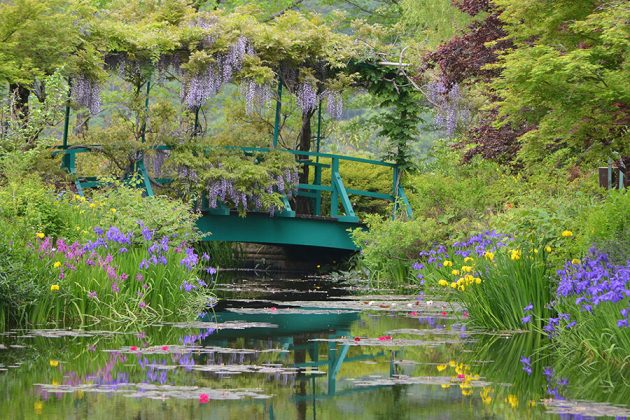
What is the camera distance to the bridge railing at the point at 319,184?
1662 cm

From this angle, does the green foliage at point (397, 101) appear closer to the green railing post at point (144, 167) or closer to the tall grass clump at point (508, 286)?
the green railing post at point (144, 167)

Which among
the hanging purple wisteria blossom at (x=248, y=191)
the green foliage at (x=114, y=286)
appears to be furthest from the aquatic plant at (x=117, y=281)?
the hanging purple wisteria blossom at (x=248, y=191)

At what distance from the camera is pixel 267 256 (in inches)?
851

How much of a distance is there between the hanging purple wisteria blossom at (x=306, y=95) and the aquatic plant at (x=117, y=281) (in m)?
7.94

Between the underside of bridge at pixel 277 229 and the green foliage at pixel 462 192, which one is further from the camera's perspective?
the underside of bridge at pixel 277 229

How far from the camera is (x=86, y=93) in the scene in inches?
664

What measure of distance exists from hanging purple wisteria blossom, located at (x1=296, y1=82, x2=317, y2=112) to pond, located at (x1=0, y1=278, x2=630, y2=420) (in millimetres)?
8399

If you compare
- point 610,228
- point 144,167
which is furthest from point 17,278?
point 144,167

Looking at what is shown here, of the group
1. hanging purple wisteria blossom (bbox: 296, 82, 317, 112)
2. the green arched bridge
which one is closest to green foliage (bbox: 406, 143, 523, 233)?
the green arched bridge

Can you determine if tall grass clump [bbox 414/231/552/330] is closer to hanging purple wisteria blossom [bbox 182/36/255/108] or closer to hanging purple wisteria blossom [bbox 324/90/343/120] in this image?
hanging purple wisteria blossom [bbox 182/36/255/108]

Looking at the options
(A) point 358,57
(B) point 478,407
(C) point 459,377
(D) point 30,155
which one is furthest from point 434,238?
(B) point 478,407

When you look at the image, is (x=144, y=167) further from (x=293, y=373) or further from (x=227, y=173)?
(x=293, y=373)

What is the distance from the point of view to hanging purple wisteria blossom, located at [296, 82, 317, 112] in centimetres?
1827

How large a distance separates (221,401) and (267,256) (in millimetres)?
16014
